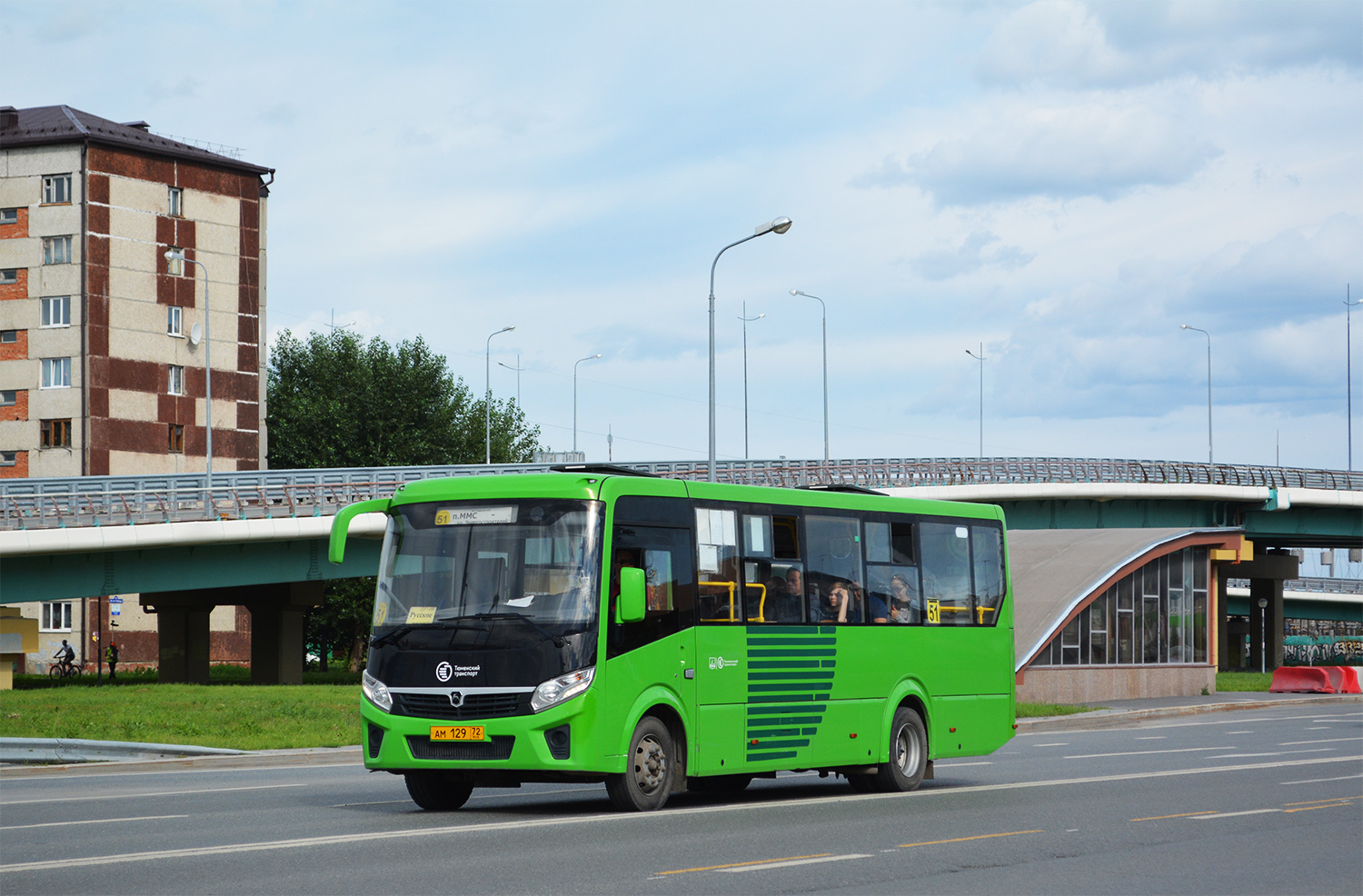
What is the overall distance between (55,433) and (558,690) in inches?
2796

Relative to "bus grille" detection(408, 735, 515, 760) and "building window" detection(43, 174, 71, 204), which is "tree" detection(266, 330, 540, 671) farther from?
"bus grille" detection(408, 735, 515, 760)

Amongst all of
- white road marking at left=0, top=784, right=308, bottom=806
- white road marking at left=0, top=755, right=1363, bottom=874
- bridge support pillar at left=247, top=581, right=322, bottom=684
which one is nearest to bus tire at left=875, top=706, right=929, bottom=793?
white road marking at left=0, top=755, right=1363, bottom=874

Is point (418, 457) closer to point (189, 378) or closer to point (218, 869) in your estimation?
point (189, 378)

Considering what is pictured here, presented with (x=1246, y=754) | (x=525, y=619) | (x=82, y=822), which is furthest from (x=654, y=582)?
(x=1246, y=754)

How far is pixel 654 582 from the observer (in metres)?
14.5

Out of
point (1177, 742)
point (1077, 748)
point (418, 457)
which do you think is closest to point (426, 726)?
point (1077, 748)

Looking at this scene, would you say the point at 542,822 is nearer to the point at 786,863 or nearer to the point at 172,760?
the point at 786,863

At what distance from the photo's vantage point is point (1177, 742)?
28.1 meters

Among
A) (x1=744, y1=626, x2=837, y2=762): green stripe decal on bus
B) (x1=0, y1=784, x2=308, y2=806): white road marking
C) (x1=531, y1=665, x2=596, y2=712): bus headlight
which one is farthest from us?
(x1=0, y1=784, x2=308, y2=806): white road marking

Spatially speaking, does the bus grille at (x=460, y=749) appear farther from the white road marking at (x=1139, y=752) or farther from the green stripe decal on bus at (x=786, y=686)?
the white road marking at (x=1139, y=752)

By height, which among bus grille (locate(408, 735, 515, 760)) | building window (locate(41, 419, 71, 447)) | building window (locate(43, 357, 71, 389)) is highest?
building window (locate(43, 357, 71, 389))

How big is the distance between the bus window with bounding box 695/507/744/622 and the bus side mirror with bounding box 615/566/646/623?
3.67 feet

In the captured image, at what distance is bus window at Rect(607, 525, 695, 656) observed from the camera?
1404 centimetres

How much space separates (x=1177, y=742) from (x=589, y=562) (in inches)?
684
